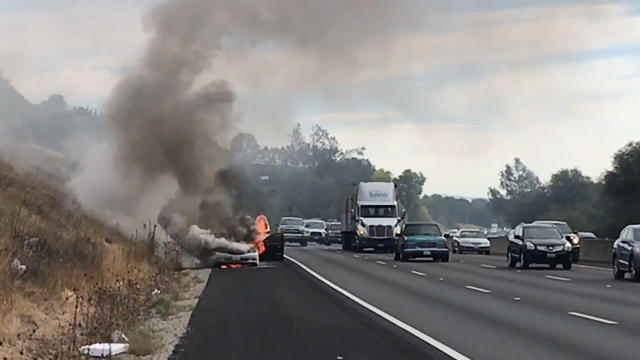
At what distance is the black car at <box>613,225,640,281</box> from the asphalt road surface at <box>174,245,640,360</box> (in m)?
0.51

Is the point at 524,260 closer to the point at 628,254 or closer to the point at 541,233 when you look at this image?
the point at 541,233

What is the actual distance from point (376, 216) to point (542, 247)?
22084 millimetres

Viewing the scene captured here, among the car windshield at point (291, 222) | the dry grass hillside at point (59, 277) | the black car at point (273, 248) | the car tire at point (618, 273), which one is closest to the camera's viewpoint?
the dry grass hillside at point (59, 277)

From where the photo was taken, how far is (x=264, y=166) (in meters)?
97.2

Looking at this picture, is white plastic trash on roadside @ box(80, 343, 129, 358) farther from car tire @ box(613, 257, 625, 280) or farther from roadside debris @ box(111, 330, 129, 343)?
car tire @ box(613, 257, 625, 280)

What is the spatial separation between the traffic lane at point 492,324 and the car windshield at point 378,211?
30.8 m

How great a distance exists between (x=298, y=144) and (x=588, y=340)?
362ft

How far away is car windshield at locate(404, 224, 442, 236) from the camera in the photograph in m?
46.9

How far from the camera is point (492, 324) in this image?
17.6 m

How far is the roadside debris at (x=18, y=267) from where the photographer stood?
19.2 metres

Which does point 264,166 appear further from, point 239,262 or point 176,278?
point 176,278

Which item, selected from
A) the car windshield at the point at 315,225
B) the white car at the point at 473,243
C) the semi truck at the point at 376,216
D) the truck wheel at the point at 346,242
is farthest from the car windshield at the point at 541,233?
the car windshield at the point at 315,225

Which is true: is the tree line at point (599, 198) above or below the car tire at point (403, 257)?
above

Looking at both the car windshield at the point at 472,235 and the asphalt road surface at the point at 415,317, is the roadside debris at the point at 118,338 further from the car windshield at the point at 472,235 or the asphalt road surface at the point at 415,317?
the car windshield at the point at 472,235
